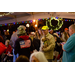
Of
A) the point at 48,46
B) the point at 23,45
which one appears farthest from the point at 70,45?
the point at 23,45

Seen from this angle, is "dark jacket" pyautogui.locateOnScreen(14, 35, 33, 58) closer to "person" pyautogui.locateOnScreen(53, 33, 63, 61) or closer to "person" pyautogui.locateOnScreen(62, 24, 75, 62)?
"person" pyautogui.locateOnScreen(62, 24, 75, 62)

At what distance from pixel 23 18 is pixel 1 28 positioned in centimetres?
175

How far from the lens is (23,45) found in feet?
6.26

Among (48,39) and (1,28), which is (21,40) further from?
(1,28)

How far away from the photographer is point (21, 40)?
1.89 metres

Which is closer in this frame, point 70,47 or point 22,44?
point 70,47

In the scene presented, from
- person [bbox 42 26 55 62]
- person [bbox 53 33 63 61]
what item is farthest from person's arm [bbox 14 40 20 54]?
person [bbox 53 33 63 61]

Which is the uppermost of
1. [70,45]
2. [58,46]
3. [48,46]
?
[70,45]

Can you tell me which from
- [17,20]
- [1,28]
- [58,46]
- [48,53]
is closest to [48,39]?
[48,53]

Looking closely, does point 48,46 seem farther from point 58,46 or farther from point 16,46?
point 58,46

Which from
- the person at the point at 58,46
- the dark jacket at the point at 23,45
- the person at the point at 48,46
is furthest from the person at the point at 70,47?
the person at the point at 58,46

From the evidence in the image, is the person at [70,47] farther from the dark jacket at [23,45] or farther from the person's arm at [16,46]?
the person's arm at [16,46]

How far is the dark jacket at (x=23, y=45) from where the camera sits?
6.18 feet

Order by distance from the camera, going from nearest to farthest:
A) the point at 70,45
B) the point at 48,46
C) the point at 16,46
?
1. the point at 70,45
2. the point at 16,46
3. the point at 48,46
